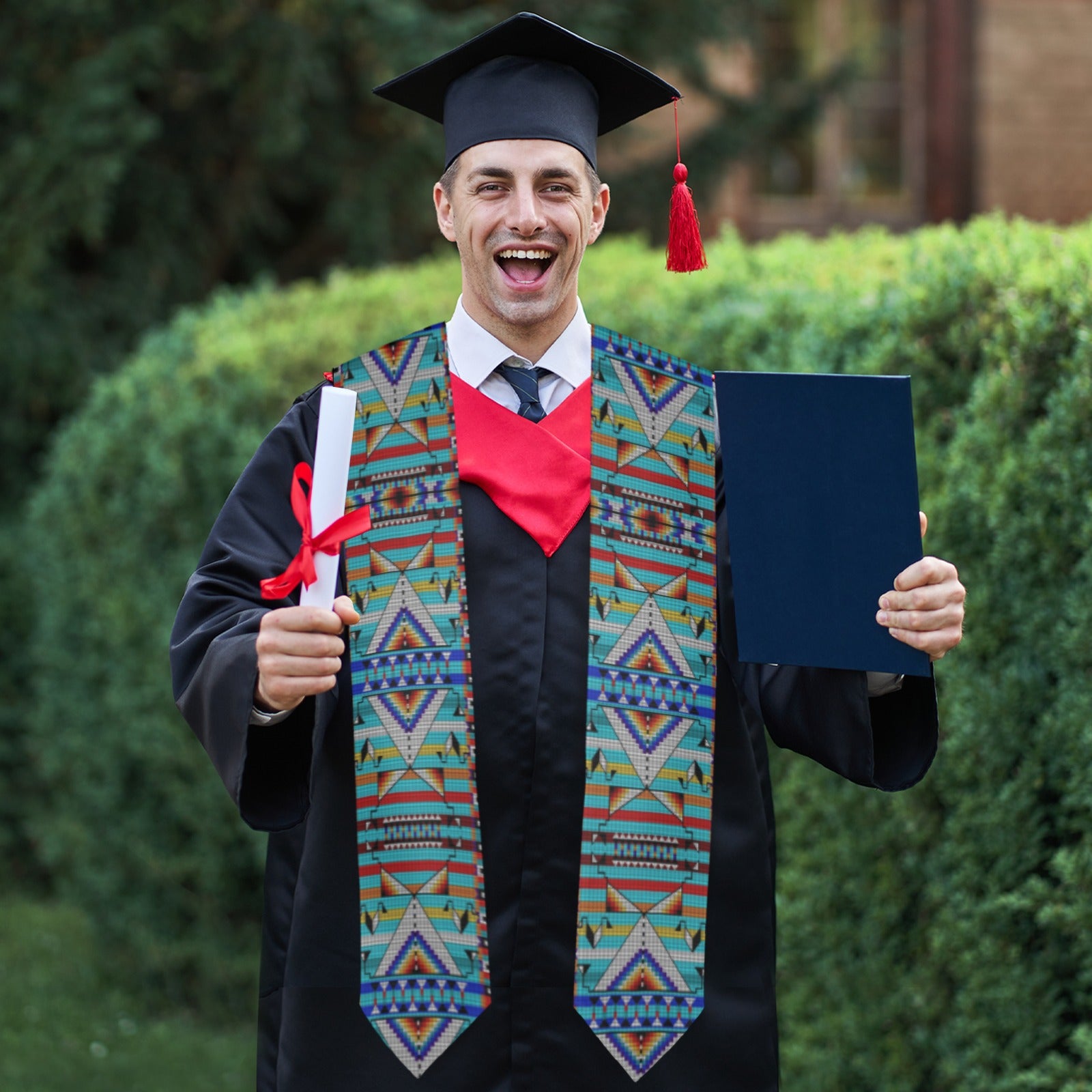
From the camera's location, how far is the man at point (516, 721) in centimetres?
233

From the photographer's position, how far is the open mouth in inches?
96.7

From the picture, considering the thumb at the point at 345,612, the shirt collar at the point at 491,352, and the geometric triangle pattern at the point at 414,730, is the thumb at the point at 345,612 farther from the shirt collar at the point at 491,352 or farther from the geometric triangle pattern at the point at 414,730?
the shirt collar at the point at 491,352

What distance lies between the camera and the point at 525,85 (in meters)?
2.52

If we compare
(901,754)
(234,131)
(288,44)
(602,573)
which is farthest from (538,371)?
(234,131)

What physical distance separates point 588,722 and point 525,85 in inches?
41.5

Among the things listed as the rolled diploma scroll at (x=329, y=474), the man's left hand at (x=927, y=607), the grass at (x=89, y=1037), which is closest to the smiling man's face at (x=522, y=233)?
the rolled diploma scroll at (x=329, y=474)

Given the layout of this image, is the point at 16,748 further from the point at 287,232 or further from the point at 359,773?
the point at 359,773

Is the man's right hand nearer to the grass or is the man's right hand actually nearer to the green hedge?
the green hedge

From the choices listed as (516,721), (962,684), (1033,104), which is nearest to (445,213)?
(516,721)

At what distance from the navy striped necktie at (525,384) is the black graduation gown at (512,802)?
17 cm

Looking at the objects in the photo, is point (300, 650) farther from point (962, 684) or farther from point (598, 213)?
point (962, 684)

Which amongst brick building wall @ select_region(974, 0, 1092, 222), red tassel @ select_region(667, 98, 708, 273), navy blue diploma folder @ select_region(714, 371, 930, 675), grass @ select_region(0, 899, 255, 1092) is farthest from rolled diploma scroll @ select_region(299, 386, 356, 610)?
brick building wall @ select_region(974, 0, 1092, 222)

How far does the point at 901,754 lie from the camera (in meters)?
2.39

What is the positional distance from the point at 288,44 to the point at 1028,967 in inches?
246
